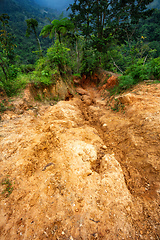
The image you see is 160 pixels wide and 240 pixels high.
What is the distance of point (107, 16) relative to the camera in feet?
35.0

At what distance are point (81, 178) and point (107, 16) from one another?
15525 mm

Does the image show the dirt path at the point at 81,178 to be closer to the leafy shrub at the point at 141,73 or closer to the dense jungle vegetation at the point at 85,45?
the leafy shrub at the point at 141,73

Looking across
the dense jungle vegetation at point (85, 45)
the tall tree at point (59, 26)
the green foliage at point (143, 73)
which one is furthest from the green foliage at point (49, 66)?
the green foliage at point (143, 73)

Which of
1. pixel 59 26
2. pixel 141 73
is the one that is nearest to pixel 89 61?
pixel 59 26

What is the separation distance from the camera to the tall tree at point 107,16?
32.2 feet

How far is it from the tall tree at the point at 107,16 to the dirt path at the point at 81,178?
10.8 metres

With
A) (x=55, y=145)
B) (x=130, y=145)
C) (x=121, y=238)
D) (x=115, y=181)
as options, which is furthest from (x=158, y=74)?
(x=121, y=238)

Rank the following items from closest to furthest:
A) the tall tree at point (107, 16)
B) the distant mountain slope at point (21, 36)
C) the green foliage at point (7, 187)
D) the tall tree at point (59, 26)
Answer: the green foliage at point (7, 187) → the tall tree at point (59, 26) → the tall tree at point (107, 16) → the distant mountain slope at point (21, 36)

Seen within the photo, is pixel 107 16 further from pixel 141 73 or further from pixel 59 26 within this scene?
pixel 141 73

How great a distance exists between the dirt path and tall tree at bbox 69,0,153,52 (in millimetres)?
10780

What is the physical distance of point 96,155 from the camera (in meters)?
3.38

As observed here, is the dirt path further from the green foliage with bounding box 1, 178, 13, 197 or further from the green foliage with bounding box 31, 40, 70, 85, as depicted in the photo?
the green foliage with bounding box 31, 40, 70, 85

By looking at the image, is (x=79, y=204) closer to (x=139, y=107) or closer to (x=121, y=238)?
(x=121, y=238)

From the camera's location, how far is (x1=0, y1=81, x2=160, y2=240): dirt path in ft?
6.26
